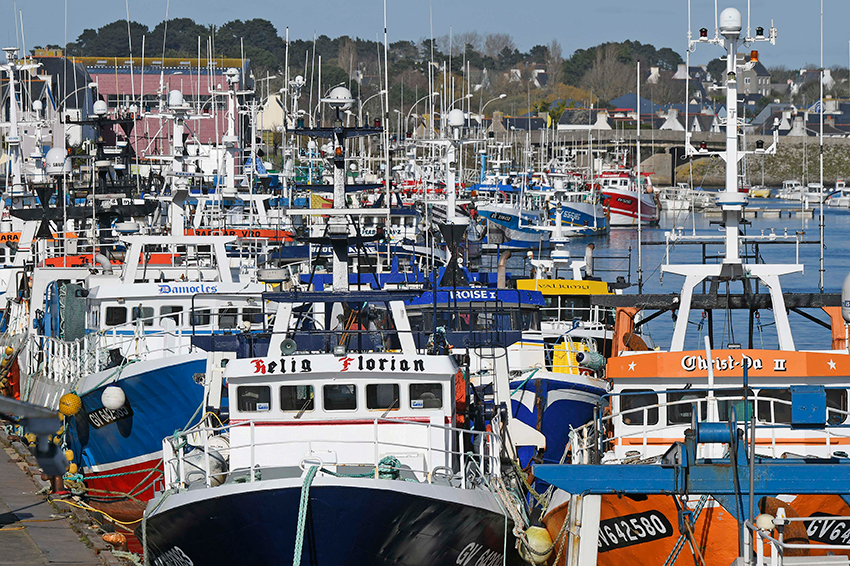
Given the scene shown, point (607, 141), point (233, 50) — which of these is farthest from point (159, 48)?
point (607, 141)

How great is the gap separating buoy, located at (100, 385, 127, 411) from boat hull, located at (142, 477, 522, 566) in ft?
18.3

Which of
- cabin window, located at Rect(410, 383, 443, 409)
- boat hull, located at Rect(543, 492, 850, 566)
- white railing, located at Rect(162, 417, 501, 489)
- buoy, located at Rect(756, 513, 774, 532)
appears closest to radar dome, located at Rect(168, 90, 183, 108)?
white railing, located at Rect(162, 417, 501, 489)

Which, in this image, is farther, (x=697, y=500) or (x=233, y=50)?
(x=233, y=50)

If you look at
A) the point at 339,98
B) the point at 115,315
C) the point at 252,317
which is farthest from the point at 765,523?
the point at 115,315

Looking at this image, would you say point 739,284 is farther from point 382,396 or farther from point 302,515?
point 302,515

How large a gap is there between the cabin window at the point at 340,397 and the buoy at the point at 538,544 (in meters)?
2.45

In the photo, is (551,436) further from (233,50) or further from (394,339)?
(233,50)

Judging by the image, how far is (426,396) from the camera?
1456cm

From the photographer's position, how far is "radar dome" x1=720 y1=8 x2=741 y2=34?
17844 mm

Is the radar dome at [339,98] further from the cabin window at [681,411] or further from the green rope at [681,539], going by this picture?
the green rope at [681,539]

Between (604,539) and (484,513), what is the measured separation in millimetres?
1320

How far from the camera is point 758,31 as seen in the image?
18.5 meters

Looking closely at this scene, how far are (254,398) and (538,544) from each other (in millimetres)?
3602

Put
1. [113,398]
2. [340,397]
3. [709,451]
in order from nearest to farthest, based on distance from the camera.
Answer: [709,451] → [340,397] → [113,398]
